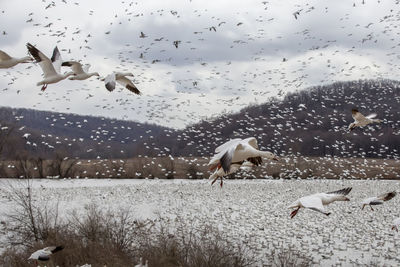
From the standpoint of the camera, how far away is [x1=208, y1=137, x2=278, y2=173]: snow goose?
630 cm

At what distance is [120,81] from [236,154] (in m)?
3.17

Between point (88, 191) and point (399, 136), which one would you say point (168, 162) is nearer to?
point (88, 191)

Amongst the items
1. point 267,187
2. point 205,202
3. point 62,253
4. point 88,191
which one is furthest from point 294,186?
point 62,253

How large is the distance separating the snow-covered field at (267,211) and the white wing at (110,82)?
963cm

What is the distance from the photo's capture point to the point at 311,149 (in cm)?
5678

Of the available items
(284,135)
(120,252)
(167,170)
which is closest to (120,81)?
(120,252)

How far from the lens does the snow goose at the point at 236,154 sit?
20.7 ft

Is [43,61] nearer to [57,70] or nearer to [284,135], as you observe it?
[57,70]

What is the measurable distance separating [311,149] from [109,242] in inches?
1771

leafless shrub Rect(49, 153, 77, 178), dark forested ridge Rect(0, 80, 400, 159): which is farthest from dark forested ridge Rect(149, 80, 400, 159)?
leafless shrub Rect(49, 153, 77, 178)

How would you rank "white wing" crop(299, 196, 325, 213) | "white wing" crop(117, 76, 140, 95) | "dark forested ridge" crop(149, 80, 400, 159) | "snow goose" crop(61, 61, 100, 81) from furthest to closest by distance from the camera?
"dark forested ridge" crop(149, 80, 400, 159), "white wing" crop(117, 76, 140, 95), "snow goose" crop(61, 61, 100, 81), "white wing" crop(299, 196, 325, 213)

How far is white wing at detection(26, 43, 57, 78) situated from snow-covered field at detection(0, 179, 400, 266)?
31.8 feet

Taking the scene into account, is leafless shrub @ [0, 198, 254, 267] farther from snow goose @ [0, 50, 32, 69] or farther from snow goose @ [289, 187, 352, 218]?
snow goose @ [0, 50, 32, 69]

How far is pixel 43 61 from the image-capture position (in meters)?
8.38
